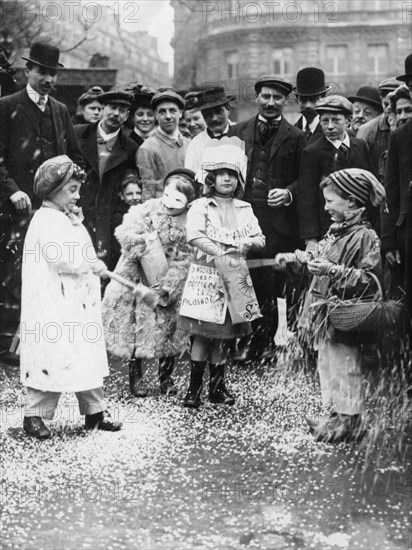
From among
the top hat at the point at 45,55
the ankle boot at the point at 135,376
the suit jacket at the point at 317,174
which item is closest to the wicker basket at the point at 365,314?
the ankle boot at the point at 135,376

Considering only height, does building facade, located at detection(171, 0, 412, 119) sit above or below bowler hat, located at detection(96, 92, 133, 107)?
above

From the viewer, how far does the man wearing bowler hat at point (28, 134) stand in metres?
8.56

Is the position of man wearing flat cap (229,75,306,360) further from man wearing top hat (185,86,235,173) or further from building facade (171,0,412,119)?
building facade (171,0,412,119)

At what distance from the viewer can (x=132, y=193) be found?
8938mm

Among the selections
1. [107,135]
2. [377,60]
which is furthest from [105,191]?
[377,60]

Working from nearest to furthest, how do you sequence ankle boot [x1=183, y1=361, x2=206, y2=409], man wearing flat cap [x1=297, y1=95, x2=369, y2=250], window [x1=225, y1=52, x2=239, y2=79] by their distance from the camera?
ankle boot [x1=183, y1=361, x2=206, y2=409] → man wearing flat cap [x1=297, y1=95, x2=369, y2=250] → window [x1=225, y1=52, x2=239, y2=79]

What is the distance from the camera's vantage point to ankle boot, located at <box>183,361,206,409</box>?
7152mm

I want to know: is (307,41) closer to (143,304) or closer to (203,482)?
(143,304)

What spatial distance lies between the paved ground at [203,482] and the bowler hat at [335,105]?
234 cm

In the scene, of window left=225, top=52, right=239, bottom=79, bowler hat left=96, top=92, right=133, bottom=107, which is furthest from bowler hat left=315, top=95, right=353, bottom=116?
window left=225, top=52, right=239, bottom=79

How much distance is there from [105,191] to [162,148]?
0.70 metres

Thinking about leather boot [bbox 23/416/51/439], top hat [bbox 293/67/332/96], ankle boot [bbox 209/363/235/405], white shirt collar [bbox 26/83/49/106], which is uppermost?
top hat [bbox 293/67/332/96]

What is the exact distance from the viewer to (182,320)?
734cm

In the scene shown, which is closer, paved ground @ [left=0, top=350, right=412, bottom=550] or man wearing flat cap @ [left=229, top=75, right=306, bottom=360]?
paved ground @ [left=0, top=350, right=412, bottom=550]
